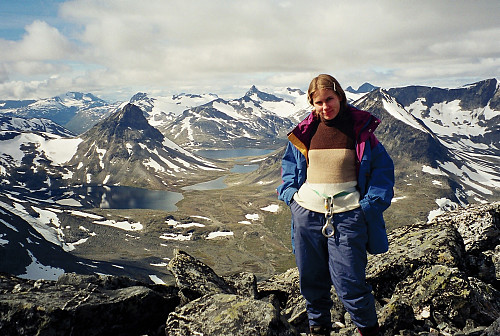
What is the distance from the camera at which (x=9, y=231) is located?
129 m

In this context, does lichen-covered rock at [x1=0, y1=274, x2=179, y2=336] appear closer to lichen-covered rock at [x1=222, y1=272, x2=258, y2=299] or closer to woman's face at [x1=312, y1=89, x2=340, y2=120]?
lichen-covered rock at [x1=222, y1=272, x2=258, y2=299]

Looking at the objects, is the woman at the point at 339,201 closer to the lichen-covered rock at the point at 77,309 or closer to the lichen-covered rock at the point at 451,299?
the lichen-covered rock at the point at 451,299

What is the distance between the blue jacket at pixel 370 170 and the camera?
22.4 ft

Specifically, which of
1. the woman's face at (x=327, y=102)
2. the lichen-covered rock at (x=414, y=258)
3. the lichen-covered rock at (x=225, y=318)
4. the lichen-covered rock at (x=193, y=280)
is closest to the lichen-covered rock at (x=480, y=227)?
the lichen-covered rock at (x=414, y=258)

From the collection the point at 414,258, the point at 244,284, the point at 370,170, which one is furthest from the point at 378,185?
the point at 244,284

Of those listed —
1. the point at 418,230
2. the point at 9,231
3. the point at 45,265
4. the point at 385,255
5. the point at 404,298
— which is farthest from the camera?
the point at 9,231

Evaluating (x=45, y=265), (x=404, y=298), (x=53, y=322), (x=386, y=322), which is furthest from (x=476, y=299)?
(x=45, y=265)

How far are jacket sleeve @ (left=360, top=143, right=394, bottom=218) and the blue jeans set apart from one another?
0.31 m

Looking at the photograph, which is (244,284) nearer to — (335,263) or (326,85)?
(335,263)

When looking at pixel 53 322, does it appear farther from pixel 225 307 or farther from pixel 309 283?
pixel 309 283

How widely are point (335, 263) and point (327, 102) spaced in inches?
146

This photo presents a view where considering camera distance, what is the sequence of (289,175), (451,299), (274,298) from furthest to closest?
(274,298) → (451,299) → (289,175)

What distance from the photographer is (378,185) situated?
274 inches

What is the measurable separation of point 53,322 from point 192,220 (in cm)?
19076
